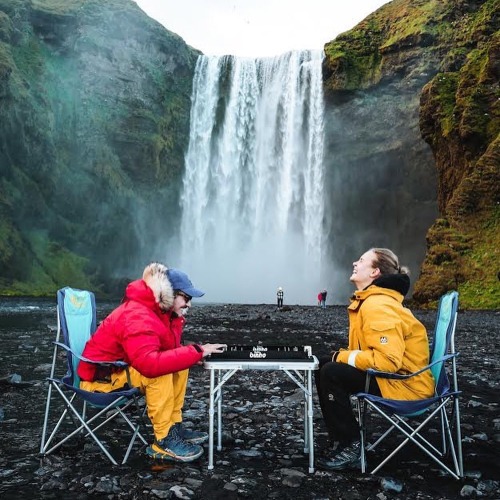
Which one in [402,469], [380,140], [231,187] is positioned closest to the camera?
[402,469]

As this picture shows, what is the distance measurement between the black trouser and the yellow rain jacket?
0.10 metres

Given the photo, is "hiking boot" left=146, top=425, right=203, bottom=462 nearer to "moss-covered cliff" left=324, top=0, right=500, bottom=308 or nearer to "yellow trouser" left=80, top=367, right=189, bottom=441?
"yellow trouser" left=80, top=367, right=189, bottom=441

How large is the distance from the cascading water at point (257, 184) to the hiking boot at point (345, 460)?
1976 inches

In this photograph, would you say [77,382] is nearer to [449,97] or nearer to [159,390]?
[159,390]

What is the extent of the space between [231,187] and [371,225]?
1671cm

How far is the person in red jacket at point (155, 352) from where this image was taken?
466cm

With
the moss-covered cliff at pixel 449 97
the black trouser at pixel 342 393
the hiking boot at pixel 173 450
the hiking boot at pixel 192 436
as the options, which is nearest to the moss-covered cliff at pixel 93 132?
the moss-covered cliff at pixel 449 97

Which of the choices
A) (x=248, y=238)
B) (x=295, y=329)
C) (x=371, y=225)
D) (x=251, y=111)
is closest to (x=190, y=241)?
(x=248, y=238)

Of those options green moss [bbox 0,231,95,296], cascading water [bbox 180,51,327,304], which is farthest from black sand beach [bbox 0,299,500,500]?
cascading water [bbox 180,51,327,304]

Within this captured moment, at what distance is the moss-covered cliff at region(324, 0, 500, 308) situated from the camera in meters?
32.0

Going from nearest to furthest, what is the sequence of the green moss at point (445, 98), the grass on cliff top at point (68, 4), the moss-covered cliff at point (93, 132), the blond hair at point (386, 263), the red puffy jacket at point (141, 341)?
1. the red puffy jacket at point (141, 341)
2. the blond hair at point (386, 263)
3. the green moss at point (445, 98)
4. the moss-covered cliff at point (93, 132)
5. the grass on cliff top at point (68, 4)

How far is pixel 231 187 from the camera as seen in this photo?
57719 millimetres

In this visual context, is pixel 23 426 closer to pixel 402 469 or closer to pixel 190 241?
pixel 402 469

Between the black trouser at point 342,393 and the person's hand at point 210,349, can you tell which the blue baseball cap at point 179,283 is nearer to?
the person's hand at point 210,349
